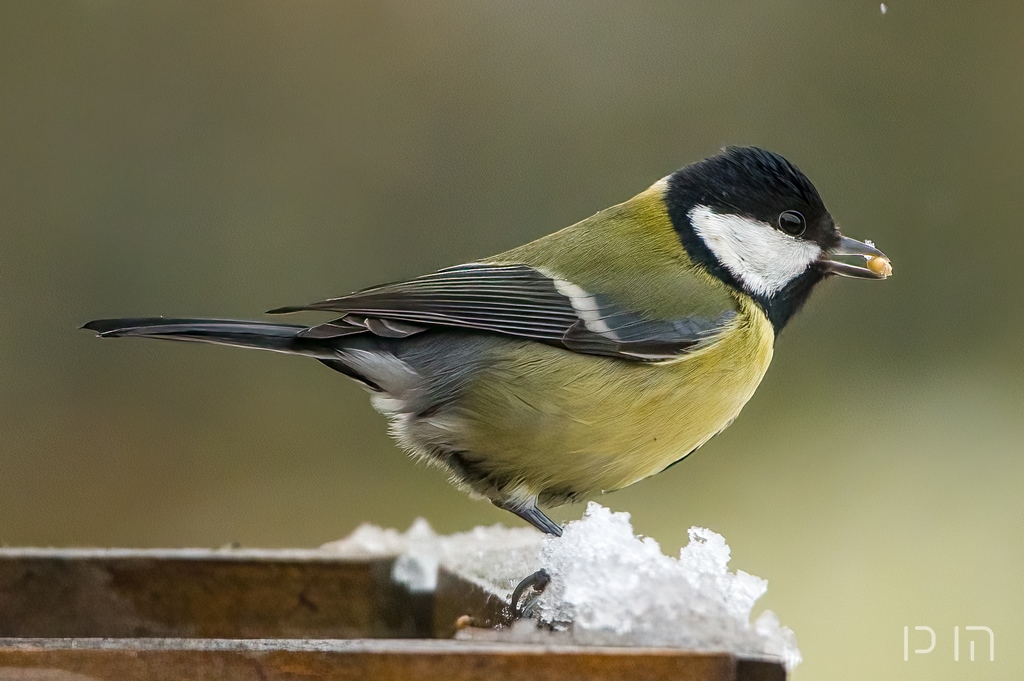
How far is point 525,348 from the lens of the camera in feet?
5.30

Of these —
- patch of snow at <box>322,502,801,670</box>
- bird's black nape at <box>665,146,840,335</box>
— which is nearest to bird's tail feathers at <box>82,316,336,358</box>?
patch of snow at <box>322,502,801,670</box>

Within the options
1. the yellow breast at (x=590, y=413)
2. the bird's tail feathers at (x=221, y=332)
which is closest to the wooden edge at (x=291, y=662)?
the bird's tail feathers at (x=221, y=332)

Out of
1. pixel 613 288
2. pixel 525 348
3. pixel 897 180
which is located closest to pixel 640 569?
pixel 525 348

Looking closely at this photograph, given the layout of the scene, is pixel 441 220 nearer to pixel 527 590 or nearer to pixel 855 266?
pixel 855 266

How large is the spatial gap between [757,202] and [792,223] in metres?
0.07

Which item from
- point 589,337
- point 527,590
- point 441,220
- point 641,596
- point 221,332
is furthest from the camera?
point 441,220

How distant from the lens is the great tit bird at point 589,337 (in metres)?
1.56

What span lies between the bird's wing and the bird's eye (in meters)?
0.17

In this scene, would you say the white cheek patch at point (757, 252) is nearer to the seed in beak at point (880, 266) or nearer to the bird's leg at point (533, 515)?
the seed in beak at point (880, 266)

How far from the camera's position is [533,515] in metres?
1.64

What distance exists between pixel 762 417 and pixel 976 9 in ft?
5.23

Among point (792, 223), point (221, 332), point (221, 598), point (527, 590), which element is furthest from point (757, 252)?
point (221, 598)

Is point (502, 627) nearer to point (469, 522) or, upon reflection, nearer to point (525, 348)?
point (525, 348)

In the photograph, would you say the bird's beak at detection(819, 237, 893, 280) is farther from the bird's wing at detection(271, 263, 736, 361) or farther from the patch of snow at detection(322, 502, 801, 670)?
the patch of snow at detection(322, 502, 801, 670)
